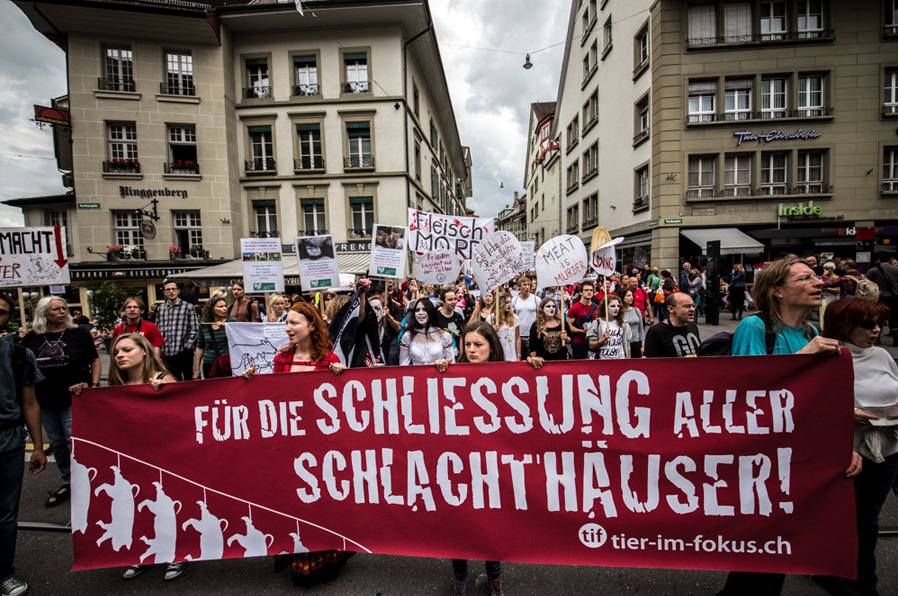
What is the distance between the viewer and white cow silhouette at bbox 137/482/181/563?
2.60 metres

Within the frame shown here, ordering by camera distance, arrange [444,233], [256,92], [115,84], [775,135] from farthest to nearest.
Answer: [256,92] < [115,84] < [775,135] < [444,233]

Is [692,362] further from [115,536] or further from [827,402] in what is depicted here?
[115,536]

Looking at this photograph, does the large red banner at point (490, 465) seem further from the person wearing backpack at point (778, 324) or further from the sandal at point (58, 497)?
the sandal at point (58, 497)

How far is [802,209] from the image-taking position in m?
17.2

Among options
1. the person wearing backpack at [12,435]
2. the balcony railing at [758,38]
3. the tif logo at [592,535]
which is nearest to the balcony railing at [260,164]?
the person wearing backpack at [12,435]

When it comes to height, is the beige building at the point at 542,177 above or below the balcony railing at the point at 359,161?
above

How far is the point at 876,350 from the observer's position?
2305 millimetres

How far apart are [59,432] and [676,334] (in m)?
5.89

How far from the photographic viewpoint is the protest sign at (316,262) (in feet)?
20.9

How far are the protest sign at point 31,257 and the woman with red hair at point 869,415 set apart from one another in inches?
308

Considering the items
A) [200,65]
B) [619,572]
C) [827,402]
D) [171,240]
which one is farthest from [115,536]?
[200,65]

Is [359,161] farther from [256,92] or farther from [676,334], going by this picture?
[676,334]

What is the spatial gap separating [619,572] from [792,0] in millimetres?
24178

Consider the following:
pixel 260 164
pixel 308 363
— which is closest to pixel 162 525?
pixel 308 363
